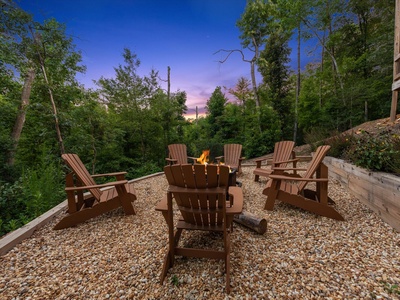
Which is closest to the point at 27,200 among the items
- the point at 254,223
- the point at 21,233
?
the point at 21,233

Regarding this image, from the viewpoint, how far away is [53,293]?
1.28m

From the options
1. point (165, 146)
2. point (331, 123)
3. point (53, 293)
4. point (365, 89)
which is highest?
point (365, 89)

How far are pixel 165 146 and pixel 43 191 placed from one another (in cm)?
424

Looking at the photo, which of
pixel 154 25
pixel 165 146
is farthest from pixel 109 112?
pixel 154 25

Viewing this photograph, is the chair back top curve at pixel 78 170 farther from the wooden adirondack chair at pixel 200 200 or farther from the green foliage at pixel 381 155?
the green foliage at pixel 381 155

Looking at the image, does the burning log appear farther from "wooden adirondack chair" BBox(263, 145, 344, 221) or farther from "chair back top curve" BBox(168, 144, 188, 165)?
"chair back top curve" BBox(168, 144, 188, 165)

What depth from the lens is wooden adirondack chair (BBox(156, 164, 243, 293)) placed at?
4.27 feet

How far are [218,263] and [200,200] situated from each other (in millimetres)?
625

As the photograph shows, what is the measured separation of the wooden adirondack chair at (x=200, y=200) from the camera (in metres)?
1.30

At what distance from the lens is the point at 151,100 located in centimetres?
647

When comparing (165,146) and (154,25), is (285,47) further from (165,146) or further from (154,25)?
(165,146)

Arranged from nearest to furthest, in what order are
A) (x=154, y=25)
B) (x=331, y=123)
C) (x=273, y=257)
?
1. (x=273, y=257)
2. (x=154, y=25)
3. (x=331, y=123)

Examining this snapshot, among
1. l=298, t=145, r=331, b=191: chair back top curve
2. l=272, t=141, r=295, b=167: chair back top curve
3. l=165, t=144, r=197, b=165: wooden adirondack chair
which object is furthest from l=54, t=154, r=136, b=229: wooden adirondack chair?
l=272, t=141, r=295, b=167: chair back top curve

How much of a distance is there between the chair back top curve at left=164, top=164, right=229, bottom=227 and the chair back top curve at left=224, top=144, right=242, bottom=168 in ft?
10.1
